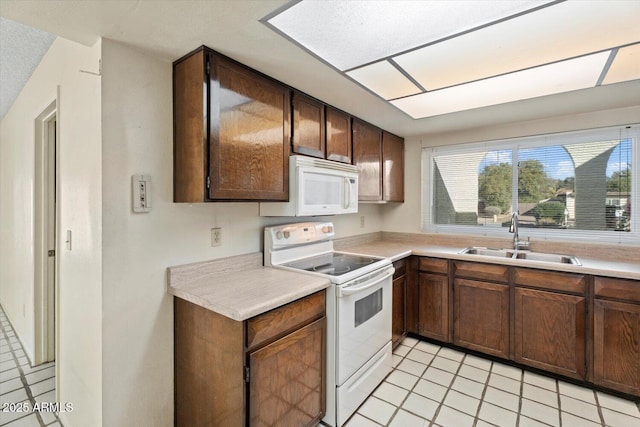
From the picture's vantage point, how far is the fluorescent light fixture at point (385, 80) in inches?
67.4

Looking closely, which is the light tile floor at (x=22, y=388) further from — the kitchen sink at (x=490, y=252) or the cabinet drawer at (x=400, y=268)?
the kitchen sink at (x=490, y=252)

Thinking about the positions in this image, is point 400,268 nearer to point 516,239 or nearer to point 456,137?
point 516,239

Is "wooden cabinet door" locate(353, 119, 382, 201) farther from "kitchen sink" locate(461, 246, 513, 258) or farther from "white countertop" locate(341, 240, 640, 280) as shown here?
"kitchen sink" locate(461, 246, 513, 258)

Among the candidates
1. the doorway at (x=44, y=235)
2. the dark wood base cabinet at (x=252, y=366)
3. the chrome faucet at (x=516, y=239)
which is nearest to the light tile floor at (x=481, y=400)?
the dark wood base cabinet at (x=252, y=366)

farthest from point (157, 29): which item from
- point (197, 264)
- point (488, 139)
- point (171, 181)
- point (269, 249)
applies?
point (488, 139)

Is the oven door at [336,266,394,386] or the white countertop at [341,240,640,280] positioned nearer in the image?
the oven door at [336,266,394,386]

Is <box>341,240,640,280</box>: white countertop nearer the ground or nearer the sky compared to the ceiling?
nearer the ground

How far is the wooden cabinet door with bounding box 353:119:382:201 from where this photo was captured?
2.73 meters

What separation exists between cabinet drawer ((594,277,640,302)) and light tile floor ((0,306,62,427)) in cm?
358

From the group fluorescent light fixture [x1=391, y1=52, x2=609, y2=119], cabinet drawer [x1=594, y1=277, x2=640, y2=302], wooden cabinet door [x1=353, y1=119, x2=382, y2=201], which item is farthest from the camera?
wooden cabinet door [x1=353, y1=119, x2=382, y2=201]

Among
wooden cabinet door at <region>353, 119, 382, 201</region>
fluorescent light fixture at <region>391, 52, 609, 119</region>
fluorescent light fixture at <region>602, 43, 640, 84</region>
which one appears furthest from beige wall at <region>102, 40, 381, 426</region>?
fluorescent light fixture at <region>602, 43, 640, 84</region>

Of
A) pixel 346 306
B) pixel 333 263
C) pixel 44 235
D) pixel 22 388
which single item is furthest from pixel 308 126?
pixel 22 388

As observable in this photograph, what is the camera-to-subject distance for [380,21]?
1.27 m

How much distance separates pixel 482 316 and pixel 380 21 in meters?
2.37
